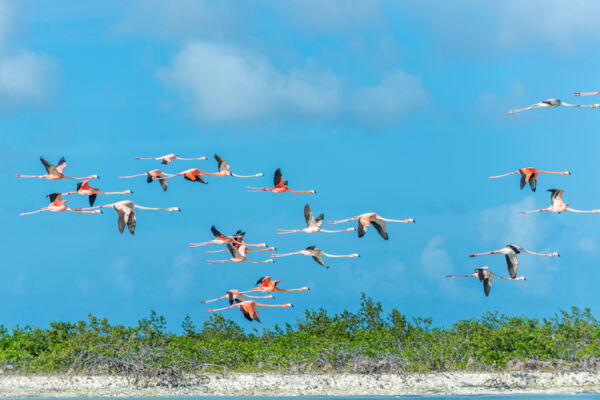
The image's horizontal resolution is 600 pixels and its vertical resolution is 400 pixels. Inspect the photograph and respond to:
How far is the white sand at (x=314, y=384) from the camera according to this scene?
27250mm

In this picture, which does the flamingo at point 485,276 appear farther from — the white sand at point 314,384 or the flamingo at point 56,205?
the flamingo at point 56,205

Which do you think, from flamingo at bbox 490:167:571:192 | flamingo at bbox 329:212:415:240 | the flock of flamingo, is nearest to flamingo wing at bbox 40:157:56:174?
the flock of flamingo

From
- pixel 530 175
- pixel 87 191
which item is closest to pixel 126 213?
pixel 87 191

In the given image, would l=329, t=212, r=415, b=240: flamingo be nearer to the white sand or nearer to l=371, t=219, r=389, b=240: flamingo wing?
l=371, t=219, r=389, b=240: flamingo wing

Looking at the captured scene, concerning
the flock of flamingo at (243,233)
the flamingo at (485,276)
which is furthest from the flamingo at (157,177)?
the flamingo at (485,276)

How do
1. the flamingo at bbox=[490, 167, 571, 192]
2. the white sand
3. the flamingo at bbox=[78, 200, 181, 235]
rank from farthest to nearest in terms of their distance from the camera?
the white sand
the flamingo at bbox=[490, 167, 571, 192]
the flamingo at bbox=[78, 200, 181, 235]

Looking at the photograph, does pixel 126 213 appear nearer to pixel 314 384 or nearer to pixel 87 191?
pixel 87 191

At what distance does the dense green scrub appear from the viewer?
1114 inches

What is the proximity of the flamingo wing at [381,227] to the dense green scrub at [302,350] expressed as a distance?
6.78 meters

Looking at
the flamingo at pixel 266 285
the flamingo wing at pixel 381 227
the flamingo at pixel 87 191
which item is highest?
the flamingo at pixel 87 191

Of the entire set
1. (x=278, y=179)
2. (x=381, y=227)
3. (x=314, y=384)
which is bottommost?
(x=314, y=384)

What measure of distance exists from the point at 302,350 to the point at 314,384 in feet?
6.48

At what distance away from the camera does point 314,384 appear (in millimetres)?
28125

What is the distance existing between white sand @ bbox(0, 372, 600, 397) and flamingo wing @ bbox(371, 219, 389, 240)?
665 cm
